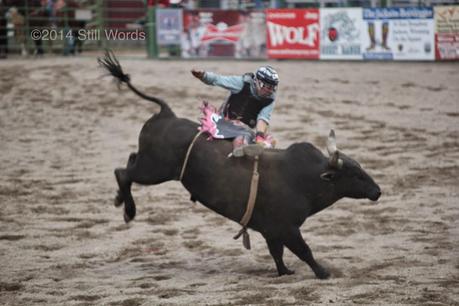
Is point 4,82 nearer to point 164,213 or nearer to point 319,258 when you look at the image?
point 164,213

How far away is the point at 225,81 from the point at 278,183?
3.20ft

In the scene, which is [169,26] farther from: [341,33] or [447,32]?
[447,32]

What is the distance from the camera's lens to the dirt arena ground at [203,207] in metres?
6.66

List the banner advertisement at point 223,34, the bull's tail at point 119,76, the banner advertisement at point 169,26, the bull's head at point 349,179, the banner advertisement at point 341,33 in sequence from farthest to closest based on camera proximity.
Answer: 1. the banner advertisement at point 169,26
2. the banner advertisement at point 223,34
3. the banner advertisement at point 341,33
4. the bull's tail at point 119,76
5. the bull's head at point 349,179

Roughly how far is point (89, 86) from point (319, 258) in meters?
9.36

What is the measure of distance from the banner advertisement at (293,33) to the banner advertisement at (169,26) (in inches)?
76.7

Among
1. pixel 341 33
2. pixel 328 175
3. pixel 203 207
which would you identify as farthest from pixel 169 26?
pixel 328 175

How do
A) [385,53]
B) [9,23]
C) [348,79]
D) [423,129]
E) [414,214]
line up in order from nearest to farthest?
[414,214]
[423,129]
[348,79]
[385,53]
[9,23]

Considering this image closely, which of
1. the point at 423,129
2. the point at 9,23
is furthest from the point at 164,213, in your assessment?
the point at 9,23

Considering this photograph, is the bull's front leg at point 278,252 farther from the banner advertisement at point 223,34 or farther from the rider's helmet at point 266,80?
the banner advertisement at point 223,34

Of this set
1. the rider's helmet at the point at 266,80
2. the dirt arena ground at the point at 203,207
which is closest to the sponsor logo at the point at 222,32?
the dirt arena ground at the point at 203,207

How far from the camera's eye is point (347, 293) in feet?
20.4

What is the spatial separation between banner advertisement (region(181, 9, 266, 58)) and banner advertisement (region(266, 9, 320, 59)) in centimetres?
21

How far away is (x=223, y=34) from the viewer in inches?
747
